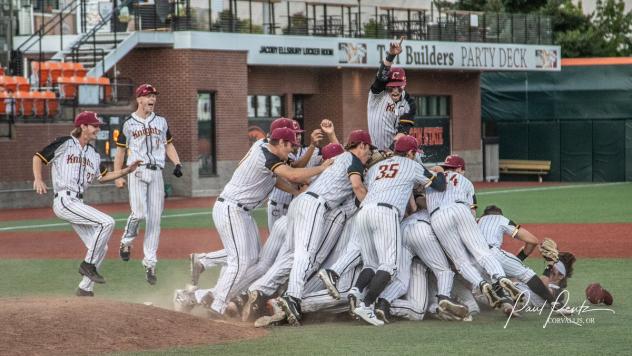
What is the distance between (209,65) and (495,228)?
79.5 feet

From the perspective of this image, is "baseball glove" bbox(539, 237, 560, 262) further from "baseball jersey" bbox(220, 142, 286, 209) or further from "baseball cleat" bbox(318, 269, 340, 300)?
"baseball jersey" bbox(220, 142, 286, 209)

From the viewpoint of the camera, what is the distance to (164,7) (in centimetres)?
3519

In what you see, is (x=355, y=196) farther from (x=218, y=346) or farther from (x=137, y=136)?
(x=137, y=136)

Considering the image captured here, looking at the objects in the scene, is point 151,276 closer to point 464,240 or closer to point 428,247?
point 428,247

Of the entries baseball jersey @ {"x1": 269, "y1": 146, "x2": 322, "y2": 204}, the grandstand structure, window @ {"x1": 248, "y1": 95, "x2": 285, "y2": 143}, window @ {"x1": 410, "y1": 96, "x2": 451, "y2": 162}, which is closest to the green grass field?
baseball jersey @ {"x1": 269, "y1": 146, "x2": 322, "y2": 204}

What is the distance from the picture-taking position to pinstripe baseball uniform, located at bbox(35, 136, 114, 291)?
13375 millimetres

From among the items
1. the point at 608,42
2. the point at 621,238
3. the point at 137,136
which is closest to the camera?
the point at 137,136

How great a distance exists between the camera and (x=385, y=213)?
440 inches

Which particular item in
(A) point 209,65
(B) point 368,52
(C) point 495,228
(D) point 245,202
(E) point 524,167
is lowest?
(E) point 524,167

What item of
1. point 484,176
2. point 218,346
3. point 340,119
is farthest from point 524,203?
point 218,346

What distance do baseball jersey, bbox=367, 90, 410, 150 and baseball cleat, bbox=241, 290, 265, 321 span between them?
298 centimetres

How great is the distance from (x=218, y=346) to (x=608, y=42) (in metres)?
59.2

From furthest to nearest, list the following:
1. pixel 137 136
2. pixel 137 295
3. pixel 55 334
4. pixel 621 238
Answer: pixel 621 238 < pixel 137 136 < pixel 137 295 < pixel 55 334

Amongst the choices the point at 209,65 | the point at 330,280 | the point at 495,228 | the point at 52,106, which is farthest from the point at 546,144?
the point at 330,280
